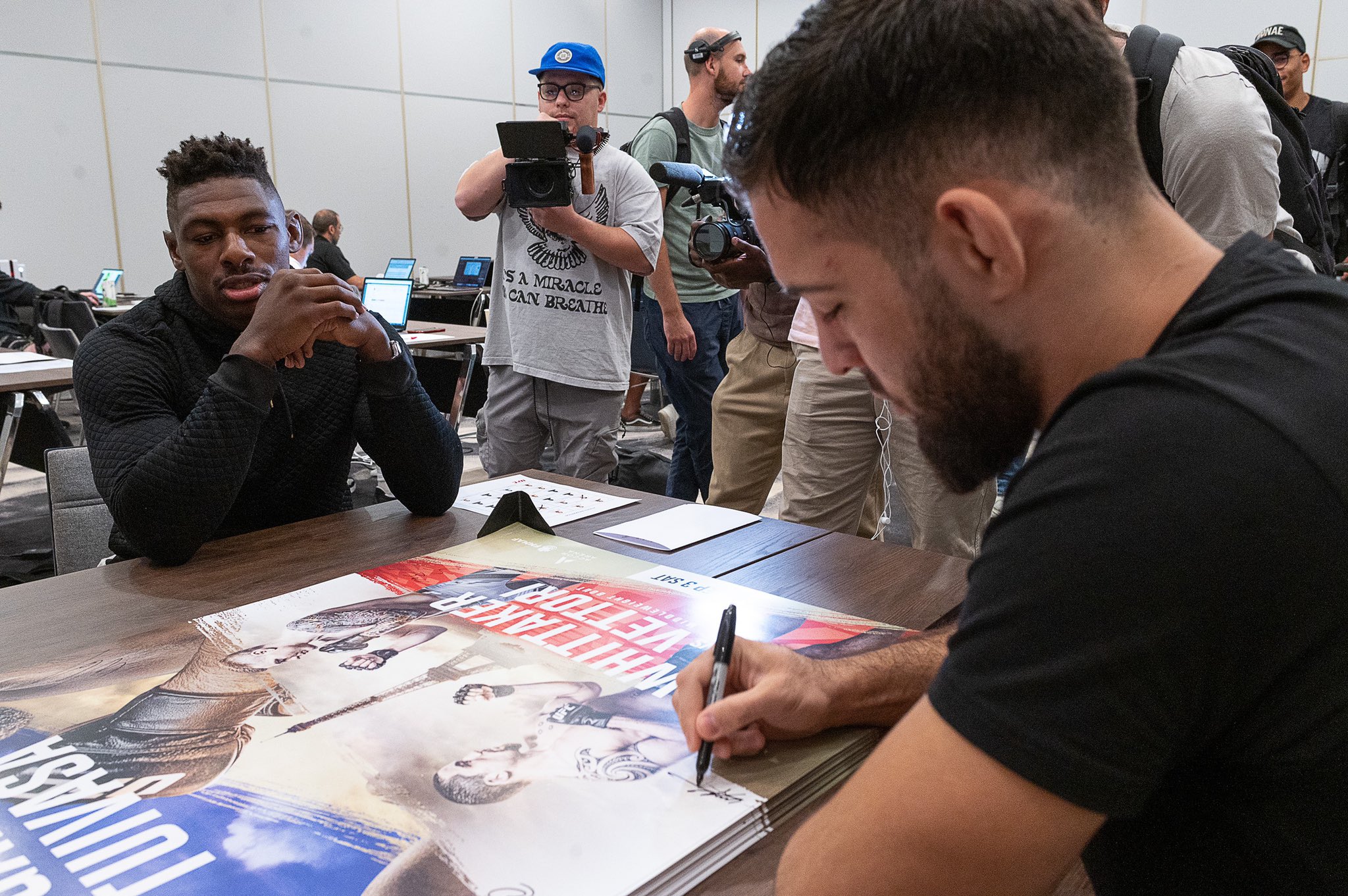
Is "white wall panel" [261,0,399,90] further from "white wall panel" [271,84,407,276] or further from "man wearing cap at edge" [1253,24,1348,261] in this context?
"man wearing cap at edge" [1253,24,1348,261]

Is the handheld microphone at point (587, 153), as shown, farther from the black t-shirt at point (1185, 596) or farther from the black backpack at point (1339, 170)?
the black backpack at point (1339, 170)

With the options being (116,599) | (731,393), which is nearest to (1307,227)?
(731,393)

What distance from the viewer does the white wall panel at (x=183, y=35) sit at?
274 inches

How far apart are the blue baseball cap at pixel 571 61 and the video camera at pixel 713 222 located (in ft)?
2.55

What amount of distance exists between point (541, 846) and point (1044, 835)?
0.32m

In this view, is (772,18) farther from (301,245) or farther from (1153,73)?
(301,245)

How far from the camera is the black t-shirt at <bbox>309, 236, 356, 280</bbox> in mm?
5816

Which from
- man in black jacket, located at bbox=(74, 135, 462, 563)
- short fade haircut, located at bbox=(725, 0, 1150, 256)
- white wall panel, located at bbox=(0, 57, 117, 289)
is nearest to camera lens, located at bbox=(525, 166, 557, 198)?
man in black jacket, located at bbox=(74, 135, 462, 563)

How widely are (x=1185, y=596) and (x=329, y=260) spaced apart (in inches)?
241

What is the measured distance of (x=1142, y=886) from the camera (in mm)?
553

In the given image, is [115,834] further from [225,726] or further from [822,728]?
[822,728]

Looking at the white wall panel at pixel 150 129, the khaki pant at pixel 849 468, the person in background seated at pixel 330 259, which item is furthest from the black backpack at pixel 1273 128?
the white wall panel at pixel 150 129

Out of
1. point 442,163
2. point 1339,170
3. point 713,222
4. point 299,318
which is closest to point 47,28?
point 442,163

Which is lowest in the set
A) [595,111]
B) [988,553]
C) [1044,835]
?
[1044,835]
